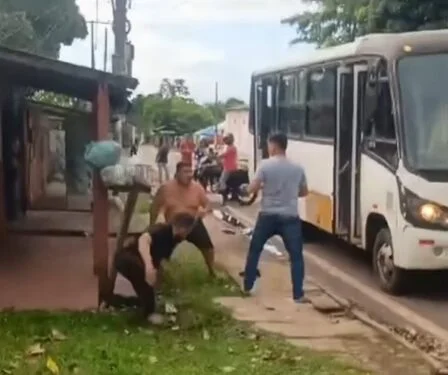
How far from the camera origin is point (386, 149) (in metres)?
12.5

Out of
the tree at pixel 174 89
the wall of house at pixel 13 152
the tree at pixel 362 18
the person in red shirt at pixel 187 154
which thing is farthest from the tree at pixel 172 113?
the wall of house at pixel 13 152

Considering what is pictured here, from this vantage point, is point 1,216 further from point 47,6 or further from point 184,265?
point 47,6

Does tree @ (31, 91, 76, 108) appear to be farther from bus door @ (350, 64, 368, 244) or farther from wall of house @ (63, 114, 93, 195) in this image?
bus door @ (350, 64, 368, 244)

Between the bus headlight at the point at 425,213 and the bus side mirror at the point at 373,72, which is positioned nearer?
the bus headlight at the point at 425,213

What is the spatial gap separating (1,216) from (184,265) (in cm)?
288

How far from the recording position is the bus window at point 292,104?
666 inches

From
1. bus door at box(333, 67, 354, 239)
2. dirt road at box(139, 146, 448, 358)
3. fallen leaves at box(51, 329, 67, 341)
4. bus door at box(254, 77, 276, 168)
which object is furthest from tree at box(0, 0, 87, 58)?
fallen leaves at box(51, 329, 67, 341)

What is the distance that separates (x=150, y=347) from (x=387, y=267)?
4.62m

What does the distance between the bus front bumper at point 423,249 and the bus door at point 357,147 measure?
6.16 ft

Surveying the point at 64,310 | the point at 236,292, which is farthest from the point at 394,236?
the point at 64,310

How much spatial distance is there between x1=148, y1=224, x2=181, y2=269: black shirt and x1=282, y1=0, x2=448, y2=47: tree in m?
14.6

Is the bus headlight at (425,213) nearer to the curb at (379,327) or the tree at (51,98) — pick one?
the curb at (379,327)

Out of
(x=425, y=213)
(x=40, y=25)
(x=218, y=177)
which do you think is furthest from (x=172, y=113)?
(x=425, y=213)

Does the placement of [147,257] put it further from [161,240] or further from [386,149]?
[386,149]
